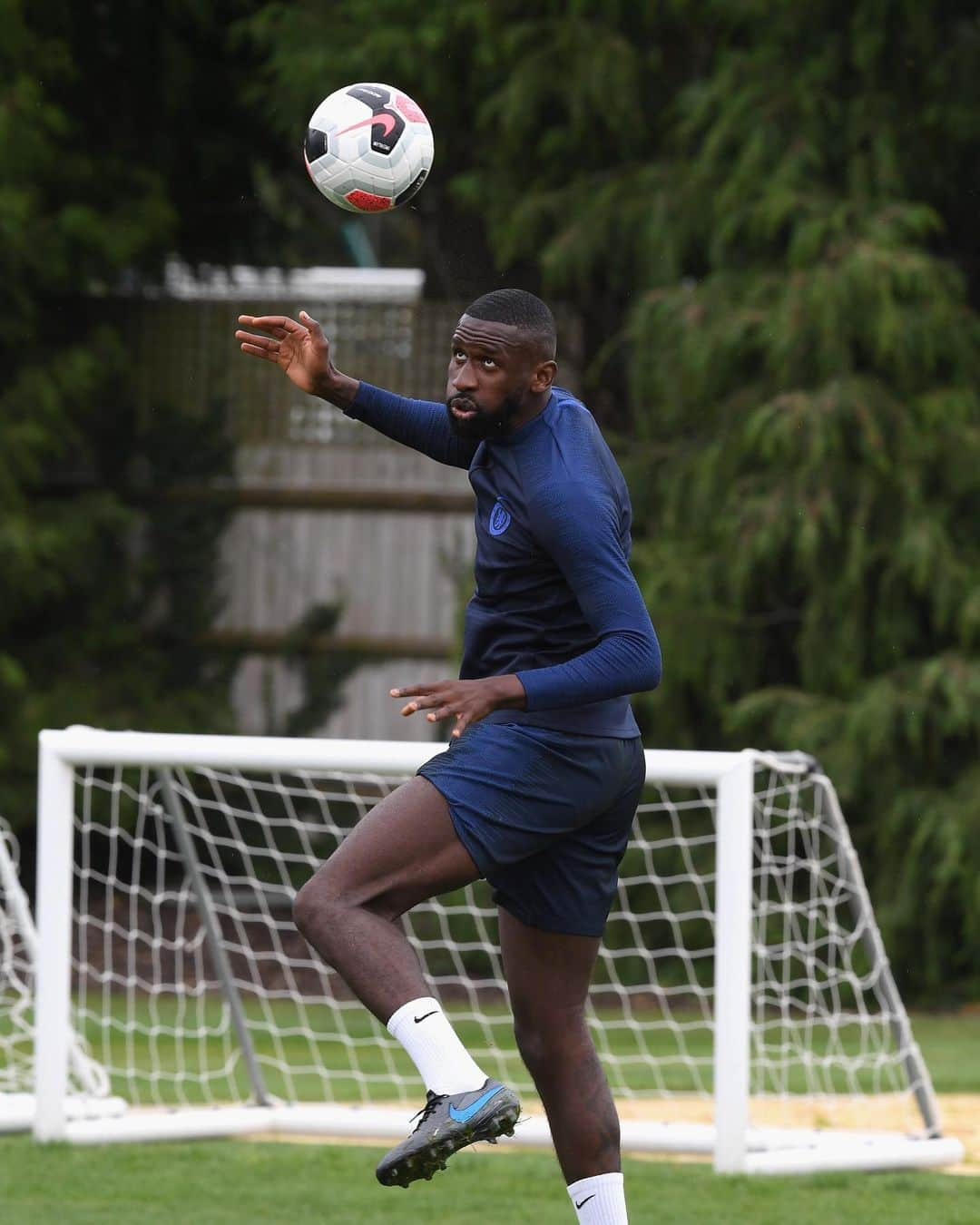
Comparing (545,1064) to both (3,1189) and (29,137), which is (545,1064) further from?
(29,137)

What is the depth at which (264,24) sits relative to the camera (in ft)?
39.1

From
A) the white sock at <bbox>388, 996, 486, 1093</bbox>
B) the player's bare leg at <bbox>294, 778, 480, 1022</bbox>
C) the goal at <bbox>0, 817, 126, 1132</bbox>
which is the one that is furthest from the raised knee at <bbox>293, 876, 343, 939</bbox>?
the goal at <bbox>0, 817, 126, 1132</bbox>

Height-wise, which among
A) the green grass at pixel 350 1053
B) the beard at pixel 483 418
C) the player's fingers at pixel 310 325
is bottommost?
the green grass at pixel 350 1053

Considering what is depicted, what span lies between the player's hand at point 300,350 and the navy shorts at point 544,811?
919 mm

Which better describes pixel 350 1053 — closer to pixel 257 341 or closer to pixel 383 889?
pixel 257 341

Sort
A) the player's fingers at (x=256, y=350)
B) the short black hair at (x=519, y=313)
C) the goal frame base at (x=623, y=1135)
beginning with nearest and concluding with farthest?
the short black hair at (x=519, y=313)
the player's fingers at (x=256, y=350)
the goal frame base at (x=623, y=1135)

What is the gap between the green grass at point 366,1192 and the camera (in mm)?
5453

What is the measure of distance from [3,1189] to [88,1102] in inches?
43.8

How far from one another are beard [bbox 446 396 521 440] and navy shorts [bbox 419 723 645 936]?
59 cm

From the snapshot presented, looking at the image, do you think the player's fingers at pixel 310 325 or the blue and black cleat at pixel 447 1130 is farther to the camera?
the player's fingers at pixel 310 325

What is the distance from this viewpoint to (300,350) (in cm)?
434

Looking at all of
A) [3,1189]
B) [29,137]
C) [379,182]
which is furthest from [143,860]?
[379,182]

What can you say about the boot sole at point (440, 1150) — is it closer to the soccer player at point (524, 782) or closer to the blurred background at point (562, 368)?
the soccer player at point (524, 782)

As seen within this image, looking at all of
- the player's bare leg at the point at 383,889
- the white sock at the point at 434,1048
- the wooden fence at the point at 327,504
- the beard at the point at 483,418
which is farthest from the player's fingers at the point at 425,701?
the wooden fence at the point at 327,504
